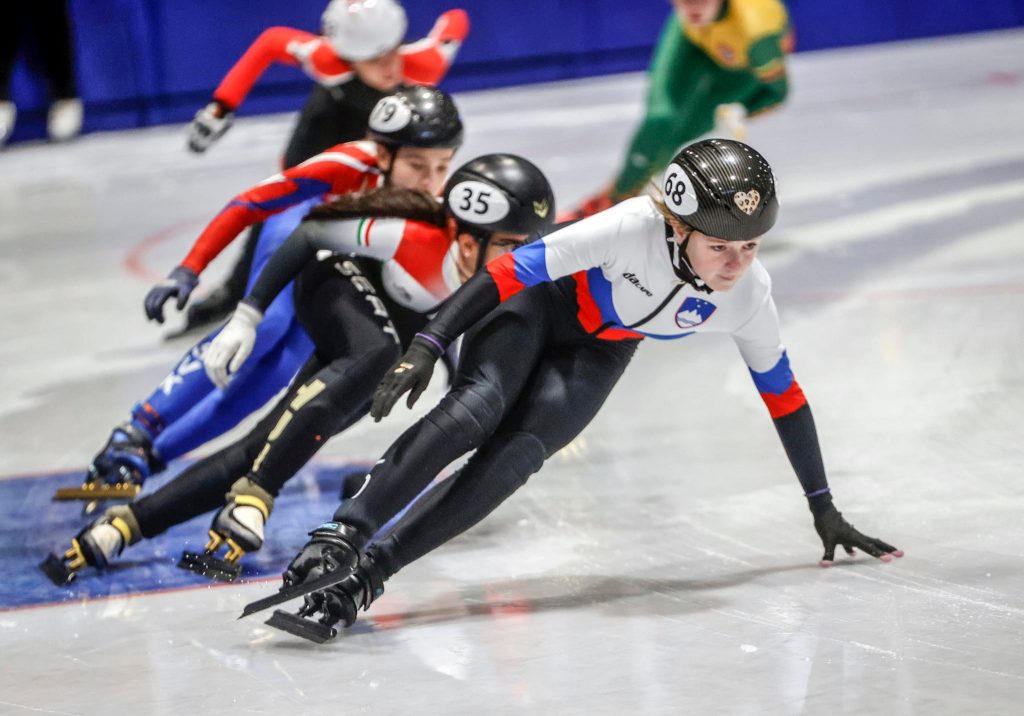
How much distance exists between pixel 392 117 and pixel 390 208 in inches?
13.2

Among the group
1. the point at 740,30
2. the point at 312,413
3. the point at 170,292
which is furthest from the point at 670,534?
the point at 740,30

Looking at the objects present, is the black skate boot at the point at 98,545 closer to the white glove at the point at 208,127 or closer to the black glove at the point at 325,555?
the black glove at the point at 325,555

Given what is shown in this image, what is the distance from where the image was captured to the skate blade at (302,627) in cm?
341

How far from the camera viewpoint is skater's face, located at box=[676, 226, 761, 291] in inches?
136

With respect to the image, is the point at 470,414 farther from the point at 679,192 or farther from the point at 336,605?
the point at 679,192

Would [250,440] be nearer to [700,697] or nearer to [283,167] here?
[700,697]

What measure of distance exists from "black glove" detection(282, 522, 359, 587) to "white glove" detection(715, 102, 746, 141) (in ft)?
15.3

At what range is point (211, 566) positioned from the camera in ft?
13.0

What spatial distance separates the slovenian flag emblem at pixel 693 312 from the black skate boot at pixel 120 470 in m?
1.73

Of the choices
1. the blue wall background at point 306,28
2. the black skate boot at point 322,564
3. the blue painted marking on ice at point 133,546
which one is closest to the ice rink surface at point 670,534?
the blue painted marking on ice at point 133,546

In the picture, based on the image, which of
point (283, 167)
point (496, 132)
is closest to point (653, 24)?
point (496, 132)

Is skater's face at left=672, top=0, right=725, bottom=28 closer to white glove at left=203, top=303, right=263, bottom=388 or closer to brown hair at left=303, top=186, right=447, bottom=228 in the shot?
brown hair at left=303, top=186, right=447, bottom=228

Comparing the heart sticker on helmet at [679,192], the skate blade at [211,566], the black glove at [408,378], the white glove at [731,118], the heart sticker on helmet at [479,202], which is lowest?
the white glove at [731,118]

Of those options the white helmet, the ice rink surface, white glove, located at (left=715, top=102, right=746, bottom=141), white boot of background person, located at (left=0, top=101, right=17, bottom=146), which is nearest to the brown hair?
the ice rink surface
